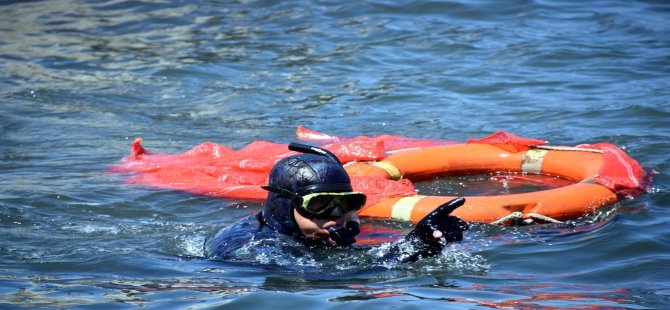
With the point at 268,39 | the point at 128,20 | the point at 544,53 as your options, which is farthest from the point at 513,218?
the point at 128,20

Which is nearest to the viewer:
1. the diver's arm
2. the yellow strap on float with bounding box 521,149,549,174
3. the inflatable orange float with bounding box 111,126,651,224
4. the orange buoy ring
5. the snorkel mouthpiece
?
the diver's arm

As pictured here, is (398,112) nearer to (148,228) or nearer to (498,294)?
(148,228)

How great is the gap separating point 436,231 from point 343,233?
49cm

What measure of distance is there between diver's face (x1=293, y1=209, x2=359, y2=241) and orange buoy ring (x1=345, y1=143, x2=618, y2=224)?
143cm

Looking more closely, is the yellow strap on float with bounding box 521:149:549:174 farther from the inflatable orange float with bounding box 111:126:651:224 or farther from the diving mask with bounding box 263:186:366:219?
the diving mask with bounding box 263:186:366:219

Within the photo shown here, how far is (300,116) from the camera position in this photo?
10.1m

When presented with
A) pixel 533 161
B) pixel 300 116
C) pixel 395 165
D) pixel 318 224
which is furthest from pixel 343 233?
pixel 300 116

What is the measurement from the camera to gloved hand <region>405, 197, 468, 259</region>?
471 centimetres

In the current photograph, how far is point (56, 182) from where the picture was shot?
7.63m

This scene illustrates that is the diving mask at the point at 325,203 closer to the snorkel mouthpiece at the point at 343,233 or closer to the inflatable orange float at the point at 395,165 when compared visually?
the snorkel mouthpiece at the point at 343,233

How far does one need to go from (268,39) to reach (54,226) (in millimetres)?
7441

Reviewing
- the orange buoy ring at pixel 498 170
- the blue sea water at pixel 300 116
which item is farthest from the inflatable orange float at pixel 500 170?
the blue sea water at pixel 300 116

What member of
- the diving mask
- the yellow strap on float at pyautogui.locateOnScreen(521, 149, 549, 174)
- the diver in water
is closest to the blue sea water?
the diver in water

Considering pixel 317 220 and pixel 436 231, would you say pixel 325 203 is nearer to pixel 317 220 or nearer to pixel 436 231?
pixel 317 220
